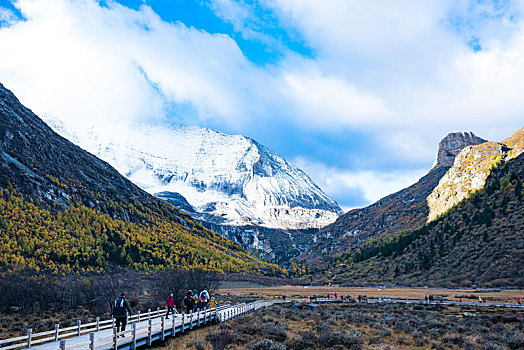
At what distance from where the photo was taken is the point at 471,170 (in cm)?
15112

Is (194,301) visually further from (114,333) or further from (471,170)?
(471,170)

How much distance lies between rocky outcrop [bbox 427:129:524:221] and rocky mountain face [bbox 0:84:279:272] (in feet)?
277

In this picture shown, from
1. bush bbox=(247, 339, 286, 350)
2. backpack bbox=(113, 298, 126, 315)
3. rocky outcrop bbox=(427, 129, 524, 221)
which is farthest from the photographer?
rocky outcrop bbox=(427, 129, 524, 221)

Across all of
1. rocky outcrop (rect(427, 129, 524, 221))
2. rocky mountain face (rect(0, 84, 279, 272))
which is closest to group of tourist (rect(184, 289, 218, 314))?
rocky mountain face (rect(0, 84, 279, 272))

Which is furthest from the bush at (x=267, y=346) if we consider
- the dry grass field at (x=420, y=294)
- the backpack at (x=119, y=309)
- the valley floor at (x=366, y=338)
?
the dry grass field at (x=420, y=294)

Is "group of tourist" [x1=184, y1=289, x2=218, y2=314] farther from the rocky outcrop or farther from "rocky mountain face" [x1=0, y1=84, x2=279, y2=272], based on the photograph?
the rocky outcrop

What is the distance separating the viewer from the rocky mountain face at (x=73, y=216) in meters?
84.8

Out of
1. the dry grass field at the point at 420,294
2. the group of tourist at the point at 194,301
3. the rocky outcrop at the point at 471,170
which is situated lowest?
the dry grass field at the point at 420,294

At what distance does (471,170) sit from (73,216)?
142 metres

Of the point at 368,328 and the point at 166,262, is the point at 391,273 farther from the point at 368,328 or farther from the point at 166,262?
the point at 368,328

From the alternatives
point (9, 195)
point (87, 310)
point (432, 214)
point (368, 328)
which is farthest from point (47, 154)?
point (432, 214)

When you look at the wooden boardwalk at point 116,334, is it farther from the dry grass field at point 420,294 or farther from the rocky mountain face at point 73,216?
the rocky mountain face at point 73,216

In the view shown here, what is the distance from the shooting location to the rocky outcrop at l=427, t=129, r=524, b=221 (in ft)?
440

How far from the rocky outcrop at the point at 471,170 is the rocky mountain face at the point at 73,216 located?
84460 millimetres
